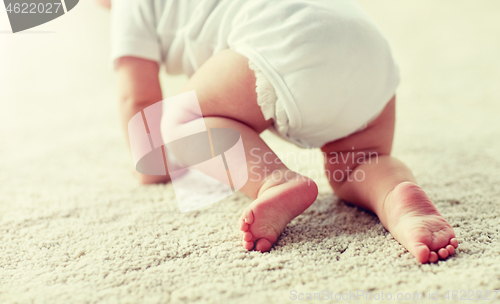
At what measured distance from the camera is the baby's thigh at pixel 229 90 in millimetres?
628

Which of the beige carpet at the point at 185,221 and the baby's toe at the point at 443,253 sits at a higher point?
the baby's toe at the point at 443,253

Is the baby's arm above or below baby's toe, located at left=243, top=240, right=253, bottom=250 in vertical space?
above

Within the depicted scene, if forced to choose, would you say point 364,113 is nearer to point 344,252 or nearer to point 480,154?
point 344,252

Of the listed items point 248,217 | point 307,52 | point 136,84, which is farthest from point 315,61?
point 136,84

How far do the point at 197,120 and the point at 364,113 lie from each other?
0.92 ft

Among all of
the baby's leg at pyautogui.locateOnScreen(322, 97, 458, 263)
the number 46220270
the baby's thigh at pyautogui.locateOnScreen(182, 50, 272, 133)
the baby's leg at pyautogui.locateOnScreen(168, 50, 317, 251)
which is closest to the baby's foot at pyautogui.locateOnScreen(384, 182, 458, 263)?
the baby's leg at pyautogui.locateOnScreen(322, 97, 458, 263)

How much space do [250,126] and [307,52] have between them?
0.16 meters

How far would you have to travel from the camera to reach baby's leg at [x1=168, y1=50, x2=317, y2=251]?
58cm

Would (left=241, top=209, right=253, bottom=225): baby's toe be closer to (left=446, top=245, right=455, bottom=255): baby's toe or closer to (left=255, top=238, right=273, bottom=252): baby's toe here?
(left=255, top=238, right=273, bottom=252): baby's toe

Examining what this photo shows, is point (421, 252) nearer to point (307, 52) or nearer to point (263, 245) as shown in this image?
point (263, 245)

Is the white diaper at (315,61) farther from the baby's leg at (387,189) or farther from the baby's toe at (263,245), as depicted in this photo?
the baby's toe at (263,245)

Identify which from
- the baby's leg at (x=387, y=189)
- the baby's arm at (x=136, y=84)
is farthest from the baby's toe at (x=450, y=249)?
the baby's arm at (x=136, y=84)

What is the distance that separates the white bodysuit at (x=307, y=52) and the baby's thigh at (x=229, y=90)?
0.02 m

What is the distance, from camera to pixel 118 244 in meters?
0.59
